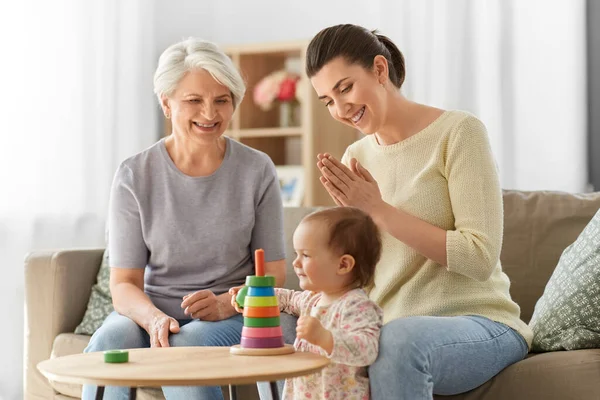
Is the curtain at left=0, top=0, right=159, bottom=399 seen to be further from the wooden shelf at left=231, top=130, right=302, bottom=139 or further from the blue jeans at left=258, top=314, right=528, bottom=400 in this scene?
the blue jeans at left=258, top=314, right=528, bottom=400

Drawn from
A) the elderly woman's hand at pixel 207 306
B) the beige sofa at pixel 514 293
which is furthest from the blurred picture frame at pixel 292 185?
the elderly woman's hand at pixel 207 306

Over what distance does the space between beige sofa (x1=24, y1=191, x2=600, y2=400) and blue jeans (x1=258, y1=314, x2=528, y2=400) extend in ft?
0.23

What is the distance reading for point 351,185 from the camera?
6.00 ft

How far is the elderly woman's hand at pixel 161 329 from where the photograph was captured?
2004 mm

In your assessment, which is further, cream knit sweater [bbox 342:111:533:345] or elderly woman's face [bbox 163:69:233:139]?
elderly woman's face [bbox 163:69:233:139]

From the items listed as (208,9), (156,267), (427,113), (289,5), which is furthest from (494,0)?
(156,267)

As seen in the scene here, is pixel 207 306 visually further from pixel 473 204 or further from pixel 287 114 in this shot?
pixel 287 114

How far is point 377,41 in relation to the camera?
2.02 m

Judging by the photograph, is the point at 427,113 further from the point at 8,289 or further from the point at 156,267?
the point at 8,289

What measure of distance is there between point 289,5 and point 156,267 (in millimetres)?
2379

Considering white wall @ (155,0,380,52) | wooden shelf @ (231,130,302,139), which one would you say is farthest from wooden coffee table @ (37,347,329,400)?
white wall @ (155,0,380,52)

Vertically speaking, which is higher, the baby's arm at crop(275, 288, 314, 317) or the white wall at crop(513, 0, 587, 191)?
the white wall at crop(513, 0, 587, 191)

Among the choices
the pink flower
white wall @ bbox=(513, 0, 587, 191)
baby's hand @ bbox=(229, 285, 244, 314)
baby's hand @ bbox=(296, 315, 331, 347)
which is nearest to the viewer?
baby's hand @ bbox=(296, 315, 331, 347)

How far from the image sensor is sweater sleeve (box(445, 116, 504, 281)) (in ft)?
5.98
